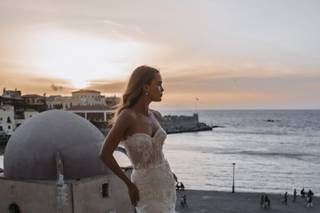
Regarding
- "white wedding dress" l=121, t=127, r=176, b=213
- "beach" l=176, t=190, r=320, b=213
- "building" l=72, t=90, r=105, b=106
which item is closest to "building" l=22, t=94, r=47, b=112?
"building" l=72, t=90, r=105, b=106

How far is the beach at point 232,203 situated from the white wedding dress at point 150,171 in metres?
26.3

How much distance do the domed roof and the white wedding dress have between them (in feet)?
40.5

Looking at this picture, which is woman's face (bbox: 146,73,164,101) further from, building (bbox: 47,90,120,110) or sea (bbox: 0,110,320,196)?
building (bbox: 47,90,120,110)

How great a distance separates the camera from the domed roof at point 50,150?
15.4 meters

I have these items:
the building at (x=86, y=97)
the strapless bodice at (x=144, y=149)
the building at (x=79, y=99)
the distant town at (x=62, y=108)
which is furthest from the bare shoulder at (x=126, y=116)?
the building at (x=86, y=97)

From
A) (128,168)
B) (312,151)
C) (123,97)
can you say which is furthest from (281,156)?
(123,97)

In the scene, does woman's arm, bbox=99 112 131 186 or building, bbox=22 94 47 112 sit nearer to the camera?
woman's arm, bbox=99 112 131 186

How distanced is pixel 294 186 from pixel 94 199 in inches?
1332

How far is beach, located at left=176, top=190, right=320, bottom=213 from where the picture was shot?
29906 mm

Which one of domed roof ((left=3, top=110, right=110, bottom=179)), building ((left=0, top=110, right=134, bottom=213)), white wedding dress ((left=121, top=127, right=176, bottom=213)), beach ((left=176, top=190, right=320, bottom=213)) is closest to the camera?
white wedding dress ((left=121, top=127, right=176, bottom=213))

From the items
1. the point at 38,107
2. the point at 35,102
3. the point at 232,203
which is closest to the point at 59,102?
the point at 35,102

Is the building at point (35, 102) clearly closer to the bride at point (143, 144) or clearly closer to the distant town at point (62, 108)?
the distant town at point (62, 108)

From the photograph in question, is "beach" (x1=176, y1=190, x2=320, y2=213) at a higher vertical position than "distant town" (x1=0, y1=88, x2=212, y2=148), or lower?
lower

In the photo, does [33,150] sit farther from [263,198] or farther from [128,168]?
[263,198]
